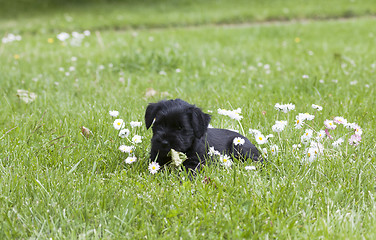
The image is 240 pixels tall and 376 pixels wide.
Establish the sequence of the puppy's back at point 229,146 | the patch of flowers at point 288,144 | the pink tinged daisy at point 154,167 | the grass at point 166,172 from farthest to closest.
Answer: the puppy's back at point 229,146 → the patch of flowers at point 288,144 → the pink tinged daisy at point 154,167 → the grass at point 166,172

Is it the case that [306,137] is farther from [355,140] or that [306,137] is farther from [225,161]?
[225,161]

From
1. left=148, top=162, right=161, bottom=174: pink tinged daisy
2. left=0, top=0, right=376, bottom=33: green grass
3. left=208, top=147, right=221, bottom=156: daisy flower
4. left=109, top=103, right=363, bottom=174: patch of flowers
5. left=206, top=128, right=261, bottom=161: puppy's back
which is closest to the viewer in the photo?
left=148, top=162, right=161, bottom=174: pink tinged daisy

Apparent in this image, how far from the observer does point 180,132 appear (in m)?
3.21

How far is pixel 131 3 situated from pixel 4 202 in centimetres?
1926

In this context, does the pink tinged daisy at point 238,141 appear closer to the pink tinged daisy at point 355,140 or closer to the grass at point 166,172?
the grass at point 166,172

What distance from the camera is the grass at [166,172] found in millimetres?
2436

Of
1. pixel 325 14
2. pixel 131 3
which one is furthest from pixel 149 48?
pixel 131 3

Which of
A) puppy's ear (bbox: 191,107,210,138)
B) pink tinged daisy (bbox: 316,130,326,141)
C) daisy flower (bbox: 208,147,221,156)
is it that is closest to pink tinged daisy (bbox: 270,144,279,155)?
pink tinged daisy (bbox: 316,130,326,141)

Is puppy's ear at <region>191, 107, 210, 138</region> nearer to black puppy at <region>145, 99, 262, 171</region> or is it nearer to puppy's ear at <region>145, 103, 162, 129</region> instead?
black puppy at <region>145, 99, 262, 171</region>

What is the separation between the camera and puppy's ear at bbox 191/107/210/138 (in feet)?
10.6

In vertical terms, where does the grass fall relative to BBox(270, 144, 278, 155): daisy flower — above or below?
below

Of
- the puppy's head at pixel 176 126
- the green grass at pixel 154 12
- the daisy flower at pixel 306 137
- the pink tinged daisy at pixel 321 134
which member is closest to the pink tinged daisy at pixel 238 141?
the puppy's head at pixel 176 126

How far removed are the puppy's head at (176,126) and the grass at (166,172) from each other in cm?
24

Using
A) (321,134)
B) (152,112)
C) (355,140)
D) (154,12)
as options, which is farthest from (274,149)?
(154,12)
